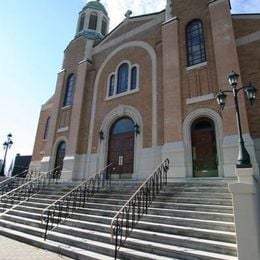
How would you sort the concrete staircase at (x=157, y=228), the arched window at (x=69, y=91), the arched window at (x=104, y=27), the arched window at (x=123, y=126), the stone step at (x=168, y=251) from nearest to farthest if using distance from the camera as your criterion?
the stone step at (x=168, y=251) → the concrete staircase at (x=157, y=228) → the arched window at (x=123, y=126) → the arched window at (x=69, y=91) → the arched window at (x=104, y=27)

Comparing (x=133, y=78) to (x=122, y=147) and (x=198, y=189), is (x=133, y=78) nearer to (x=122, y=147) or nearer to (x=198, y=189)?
(x=122, y=147)

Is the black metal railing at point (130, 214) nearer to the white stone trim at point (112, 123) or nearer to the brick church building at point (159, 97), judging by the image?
the brick church building at point (159, 97)

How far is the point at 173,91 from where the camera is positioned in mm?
11609

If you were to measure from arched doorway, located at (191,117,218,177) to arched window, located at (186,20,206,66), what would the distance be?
3.42 metres

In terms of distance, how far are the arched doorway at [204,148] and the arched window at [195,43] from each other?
342 cm

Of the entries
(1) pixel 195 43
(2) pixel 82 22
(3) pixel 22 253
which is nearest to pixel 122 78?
(1) pixel 195 43

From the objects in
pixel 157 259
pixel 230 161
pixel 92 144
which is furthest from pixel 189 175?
pixel 92 144

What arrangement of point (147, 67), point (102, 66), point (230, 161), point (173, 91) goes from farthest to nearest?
point (102, 66), point (147, 67), point (173, 91), point (230, 161)

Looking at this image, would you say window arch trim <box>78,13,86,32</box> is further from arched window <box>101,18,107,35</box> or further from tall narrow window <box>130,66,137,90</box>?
tall narrow window <box>130,66,137,90</box>

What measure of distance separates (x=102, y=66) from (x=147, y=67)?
4.10 meters

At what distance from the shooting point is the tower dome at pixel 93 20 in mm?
19469

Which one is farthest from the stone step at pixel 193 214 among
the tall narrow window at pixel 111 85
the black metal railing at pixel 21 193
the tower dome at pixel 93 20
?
the tower dome at pixel 93 20

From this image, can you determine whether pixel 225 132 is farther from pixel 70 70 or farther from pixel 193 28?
pixel 70 70

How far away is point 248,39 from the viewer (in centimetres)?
1118
